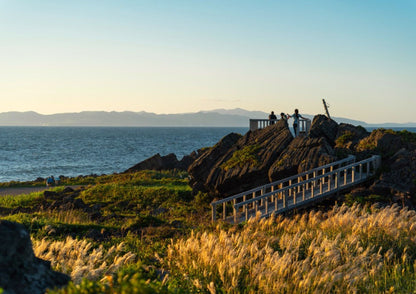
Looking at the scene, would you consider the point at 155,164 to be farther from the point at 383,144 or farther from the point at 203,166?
the point at 383,144

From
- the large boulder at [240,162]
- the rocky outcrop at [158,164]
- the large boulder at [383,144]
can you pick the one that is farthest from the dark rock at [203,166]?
the rocky outcrop at [158,164]

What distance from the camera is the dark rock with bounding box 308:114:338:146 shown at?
25375 mm

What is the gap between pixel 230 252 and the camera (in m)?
7.24

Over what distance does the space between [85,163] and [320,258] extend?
6633 centimetres

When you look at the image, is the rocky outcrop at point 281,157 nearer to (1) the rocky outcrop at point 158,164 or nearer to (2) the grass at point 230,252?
(2) the grass at point 230,252

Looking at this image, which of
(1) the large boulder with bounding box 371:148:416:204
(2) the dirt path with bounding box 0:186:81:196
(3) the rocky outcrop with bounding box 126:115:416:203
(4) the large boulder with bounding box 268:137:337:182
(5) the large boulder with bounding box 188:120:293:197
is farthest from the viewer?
(2) the dirt path with bounding box 0:186:81:196

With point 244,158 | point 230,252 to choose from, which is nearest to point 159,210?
point 244,158

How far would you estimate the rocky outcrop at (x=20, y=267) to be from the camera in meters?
4.78

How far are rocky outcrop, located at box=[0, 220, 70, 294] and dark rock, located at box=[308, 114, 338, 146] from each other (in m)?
21.6

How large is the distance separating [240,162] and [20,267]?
56.1ft

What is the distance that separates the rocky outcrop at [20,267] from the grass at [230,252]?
1.54ft

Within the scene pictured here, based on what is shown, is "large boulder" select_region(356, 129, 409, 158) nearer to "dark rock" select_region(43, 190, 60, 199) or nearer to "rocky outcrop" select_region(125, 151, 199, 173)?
"dark rock" select_region(43, 190, 60, 199)

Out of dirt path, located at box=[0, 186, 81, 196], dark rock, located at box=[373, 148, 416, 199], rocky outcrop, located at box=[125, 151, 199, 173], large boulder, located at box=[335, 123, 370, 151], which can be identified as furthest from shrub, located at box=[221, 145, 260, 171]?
rocky outcrop, located at box=[125, 151, 199, 173]

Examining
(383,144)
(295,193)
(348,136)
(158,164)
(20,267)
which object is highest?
(348,136)
